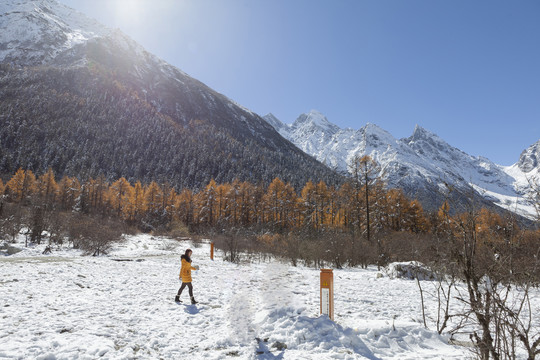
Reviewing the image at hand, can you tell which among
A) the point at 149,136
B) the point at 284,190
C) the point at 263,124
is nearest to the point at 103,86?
the point at 149,136

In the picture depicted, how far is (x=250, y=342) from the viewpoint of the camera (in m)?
4.92

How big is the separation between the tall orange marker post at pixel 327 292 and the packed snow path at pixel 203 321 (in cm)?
27

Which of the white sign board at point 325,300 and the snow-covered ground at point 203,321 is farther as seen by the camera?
the white sign board at point 325,300

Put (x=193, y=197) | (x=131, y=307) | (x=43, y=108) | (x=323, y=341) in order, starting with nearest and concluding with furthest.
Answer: (x=323, y=341)
(x=131, y=307)
(x=193, y=197)
(x=43, y=108)

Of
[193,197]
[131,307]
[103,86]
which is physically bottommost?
[131,307]

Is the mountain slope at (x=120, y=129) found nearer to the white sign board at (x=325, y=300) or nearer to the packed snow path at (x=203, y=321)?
the packed snow path at (x=203, y=321)

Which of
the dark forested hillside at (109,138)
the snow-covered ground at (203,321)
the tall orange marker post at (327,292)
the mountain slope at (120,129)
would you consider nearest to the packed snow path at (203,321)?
the snow-covered ground at (203,321)

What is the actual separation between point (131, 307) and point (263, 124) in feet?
645

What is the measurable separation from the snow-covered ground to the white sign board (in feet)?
0.87

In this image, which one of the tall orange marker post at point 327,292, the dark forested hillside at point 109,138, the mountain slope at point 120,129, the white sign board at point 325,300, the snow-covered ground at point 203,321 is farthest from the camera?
the mountain slope at point 120,129

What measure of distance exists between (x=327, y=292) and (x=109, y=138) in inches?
4784

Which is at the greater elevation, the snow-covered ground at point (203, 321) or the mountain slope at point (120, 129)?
the mountain slope at point (120, 129)

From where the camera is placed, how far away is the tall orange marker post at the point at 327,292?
5.59 m

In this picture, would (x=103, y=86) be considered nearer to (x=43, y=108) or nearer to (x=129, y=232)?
(x=43, y=108)
